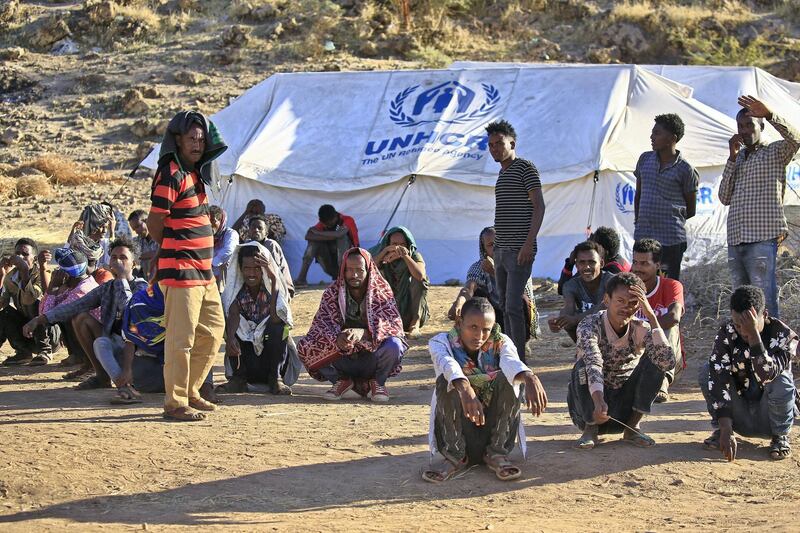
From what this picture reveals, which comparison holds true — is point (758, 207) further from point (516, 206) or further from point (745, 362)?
point (745, 362)

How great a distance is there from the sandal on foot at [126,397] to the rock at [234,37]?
62.7ft

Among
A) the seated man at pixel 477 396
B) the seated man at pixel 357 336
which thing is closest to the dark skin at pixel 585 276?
the seated man at pixel 357 336

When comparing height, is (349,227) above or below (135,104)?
below

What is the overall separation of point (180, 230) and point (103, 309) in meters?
1.63

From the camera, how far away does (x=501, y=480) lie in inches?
215

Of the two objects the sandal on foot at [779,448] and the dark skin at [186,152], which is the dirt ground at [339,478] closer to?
the sandal on foot at [779,448]

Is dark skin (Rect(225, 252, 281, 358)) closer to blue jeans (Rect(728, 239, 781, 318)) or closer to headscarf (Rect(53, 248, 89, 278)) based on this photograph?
headscarf (Rect(53, 248, 89, 278))

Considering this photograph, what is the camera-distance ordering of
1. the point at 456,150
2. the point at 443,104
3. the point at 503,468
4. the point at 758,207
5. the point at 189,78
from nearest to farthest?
the point at 503,468
the point at 758,207
the point at 456,150
the point at 443,104
the point at 189,78

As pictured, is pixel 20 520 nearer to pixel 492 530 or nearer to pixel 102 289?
pixel 492 530

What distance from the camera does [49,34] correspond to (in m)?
26.6

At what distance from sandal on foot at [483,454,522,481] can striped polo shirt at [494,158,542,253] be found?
8.52 ft

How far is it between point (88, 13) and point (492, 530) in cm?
2451

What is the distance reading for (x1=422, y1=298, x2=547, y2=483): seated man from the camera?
212 inches

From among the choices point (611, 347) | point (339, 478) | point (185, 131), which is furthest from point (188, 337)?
point (611, 347)
